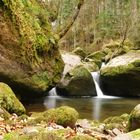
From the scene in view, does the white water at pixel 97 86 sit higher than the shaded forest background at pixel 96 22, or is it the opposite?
the shaded forest background at pixel 96 22

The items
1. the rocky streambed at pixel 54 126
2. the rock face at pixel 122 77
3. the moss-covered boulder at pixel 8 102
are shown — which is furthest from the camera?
the rock face at pixel 122 77

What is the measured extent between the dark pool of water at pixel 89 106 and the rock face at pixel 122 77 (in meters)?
2.35

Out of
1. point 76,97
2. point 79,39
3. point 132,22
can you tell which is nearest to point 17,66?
point 76,97

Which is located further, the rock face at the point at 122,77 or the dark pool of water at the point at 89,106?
the rock face at the point at 122,77

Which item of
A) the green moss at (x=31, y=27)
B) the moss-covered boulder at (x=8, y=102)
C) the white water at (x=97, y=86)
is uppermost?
the green moss at (x=31, y=27)

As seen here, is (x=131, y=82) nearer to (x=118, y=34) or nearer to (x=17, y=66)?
(x=17, y=66)

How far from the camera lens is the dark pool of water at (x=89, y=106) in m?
14.9

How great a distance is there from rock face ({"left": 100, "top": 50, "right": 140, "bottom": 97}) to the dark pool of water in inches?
92.4

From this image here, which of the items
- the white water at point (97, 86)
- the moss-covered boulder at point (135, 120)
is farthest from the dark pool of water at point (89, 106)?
the moss-covered boulder at point (135, 120)

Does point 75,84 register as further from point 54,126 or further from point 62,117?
point 54,126

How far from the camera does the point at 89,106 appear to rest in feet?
55.5

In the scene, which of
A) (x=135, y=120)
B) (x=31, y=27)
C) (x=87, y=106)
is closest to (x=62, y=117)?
(x=135, y=120)

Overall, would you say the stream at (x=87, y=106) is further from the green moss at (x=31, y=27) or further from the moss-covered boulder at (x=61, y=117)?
the moss-covered boulder at (x=61, y=117)

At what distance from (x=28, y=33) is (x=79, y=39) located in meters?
34.5
